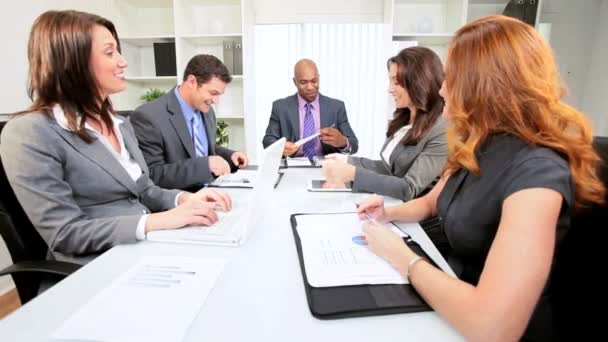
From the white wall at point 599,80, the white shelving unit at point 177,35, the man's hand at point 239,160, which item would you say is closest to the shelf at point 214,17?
the white shelving unit at point 177,35

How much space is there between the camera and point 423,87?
1.59 meters

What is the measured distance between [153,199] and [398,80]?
123 cm

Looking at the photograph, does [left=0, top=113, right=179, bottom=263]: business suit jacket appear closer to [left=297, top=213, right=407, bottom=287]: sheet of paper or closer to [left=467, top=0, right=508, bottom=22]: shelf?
[left=297, top=213, right=407, bottom=287]: sheet of paper

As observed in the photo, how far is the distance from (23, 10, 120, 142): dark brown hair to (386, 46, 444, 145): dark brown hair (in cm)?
127

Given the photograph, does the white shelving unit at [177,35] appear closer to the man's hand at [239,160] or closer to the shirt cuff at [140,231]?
the man's hand at [239,160]

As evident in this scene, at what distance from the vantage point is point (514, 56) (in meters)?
0.77

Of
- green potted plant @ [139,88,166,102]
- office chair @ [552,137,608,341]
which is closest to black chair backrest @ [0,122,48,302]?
office chair @ [552,137,608,341]

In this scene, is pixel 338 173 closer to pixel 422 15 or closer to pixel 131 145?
pixel 131 145

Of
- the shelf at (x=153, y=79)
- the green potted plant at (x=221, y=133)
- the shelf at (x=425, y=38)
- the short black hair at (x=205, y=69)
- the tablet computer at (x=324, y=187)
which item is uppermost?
the shelf at (x=425, y=38)

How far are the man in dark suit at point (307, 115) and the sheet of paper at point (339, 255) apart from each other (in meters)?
1.67

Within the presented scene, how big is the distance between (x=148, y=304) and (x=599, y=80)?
3.89 metres

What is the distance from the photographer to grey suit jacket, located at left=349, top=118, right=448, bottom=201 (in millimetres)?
1420

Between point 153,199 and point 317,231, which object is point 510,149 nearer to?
point 317,231

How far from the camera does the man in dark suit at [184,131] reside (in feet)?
5.78
